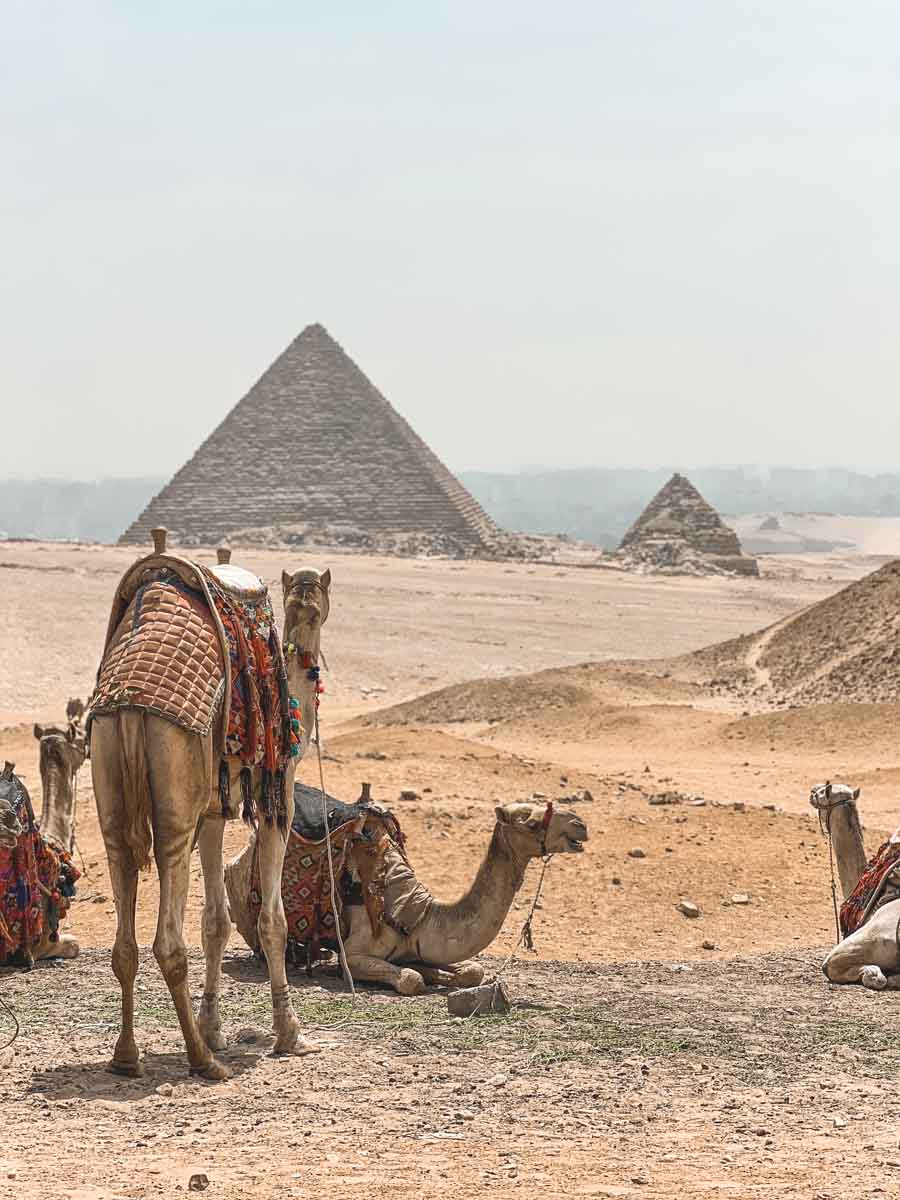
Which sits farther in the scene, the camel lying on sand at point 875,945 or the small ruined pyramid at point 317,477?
the small ruined pyramid at point 317,477

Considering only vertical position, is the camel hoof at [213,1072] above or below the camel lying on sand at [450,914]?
below

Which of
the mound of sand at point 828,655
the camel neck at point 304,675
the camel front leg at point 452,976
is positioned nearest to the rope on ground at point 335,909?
the camel neck at point 304,675

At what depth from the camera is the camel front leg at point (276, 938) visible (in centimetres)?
594

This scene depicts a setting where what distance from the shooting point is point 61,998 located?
6828 millimetres

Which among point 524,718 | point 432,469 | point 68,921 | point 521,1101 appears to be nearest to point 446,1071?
point 521,1101

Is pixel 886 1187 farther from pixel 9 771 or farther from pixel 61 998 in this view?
pixel 9 771

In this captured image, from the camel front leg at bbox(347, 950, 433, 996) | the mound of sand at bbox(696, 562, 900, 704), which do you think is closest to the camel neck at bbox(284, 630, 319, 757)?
the camel front leg at bbox(347, 950, 433, 996)

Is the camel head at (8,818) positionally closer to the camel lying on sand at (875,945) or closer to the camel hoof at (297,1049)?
the camel hoof at (297,1049)

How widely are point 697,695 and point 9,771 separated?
17208 millimetres

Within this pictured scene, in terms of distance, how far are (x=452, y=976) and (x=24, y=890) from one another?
192cm

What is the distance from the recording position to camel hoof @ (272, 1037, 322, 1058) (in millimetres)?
5926

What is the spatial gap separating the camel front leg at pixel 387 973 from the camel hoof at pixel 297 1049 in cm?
98

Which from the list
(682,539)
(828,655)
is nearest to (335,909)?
(828,655)

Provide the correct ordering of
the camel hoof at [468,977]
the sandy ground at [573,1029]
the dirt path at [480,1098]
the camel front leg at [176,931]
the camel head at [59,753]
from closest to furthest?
the dirt path at [480,1098]
the sandy ground at [573,1029]
the camel front leg at [176,931]
the camel hoof at [468,977]
the camel head at [59,753]
